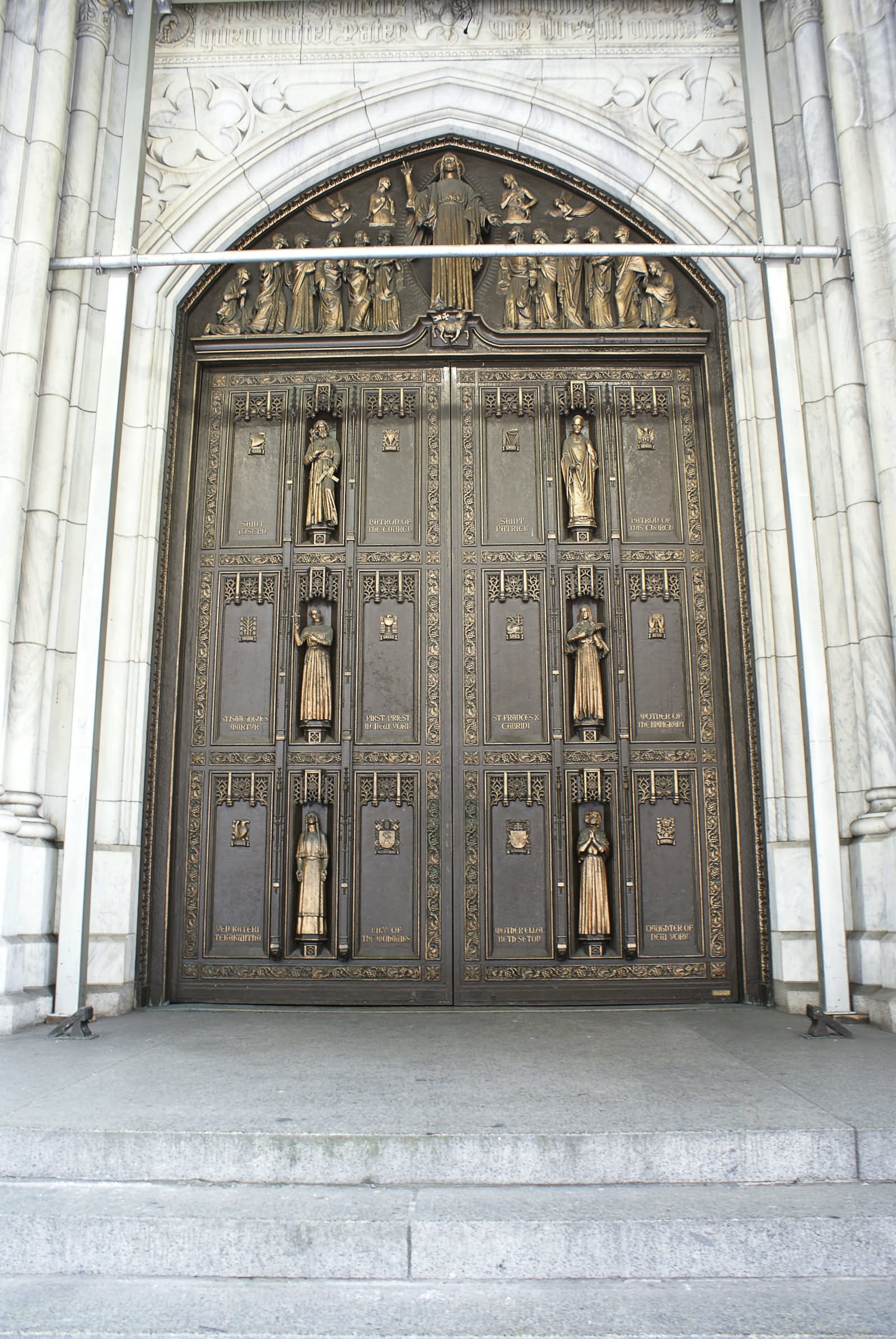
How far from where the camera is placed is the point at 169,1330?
291 centimetres

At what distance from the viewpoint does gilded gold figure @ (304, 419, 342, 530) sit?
782 centimetres

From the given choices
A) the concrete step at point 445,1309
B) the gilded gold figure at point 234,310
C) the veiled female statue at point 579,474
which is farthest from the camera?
the gilded gold figure at point 234,310

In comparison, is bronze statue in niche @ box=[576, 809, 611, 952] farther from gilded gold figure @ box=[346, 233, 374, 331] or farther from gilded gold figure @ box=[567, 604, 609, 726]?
gilded gold figure @ box=[346, 233, 374, 331]

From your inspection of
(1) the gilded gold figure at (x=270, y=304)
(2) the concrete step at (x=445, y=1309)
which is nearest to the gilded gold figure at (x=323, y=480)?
(1) the gilded gold figure at (x=270, y=304)

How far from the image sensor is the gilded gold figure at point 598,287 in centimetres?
810

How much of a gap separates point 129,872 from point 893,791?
489 centimetres

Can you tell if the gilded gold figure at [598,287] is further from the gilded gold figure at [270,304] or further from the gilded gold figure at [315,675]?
the gilded gold figure at [315,675]

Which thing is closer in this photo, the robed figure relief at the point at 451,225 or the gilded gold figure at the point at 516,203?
the robed figure relief at the point at 451,225

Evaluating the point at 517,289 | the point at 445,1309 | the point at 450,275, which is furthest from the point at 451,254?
the point at 445,1309

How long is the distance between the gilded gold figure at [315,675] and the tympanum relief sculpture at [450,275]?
238 centimetres

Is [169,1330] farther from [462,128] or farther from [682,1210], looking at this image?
[462,128]

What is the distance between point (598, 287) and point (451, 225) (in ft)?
4.10

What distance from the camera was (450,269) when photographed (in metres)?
8.15

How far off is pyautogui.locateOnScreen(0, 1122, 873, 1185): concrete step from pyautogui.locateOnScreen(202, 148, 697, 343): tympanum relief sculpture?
608 cm
